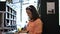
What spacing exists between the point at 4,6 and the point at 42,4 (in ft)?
2.80

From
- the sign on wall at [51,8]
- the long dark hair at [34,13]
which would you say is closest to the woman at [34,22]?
the long dark hair at [34,13]

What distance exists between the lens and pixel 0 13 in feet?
8.91

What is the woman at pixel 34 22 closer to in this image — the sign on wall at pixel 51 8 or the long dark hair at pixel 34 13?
the long dark hair at pixel 34 13

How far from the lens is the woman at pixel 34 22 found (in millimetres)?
2463

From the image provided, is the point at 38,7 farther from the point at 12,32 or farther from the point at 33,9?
the point at 12,32

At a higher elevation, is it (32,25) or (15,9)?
(15,9)

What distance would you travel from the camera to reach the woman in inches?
97.0

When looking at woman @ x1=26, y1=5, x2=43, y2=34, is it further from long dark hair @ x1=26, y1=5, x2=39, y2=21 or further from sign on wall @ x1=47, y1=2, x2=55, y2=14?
sign on wall @ x1=47, y1=2, x2=55, y2=14

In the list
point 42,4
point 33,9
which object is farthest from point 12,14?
point 42,4

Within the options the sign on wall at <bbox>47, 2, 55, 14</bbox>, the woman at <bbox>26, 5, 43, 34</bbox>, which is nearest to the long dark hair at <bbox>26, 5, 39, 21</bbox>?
the woman at <bbox>26, 5, 43, 34</bbox>

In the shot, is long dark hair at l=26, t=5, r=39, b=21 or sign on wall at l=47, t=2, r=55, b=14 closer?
long dark hair at l=26, t=5, r=39, b=21

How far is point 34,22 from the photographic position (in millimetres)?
2498

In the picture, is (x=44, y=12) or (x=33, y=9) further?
(x=44, y=12)

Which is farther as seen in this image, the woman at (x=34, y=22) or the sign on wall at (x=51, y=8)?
the sign on wall at (x=51, y=8)
